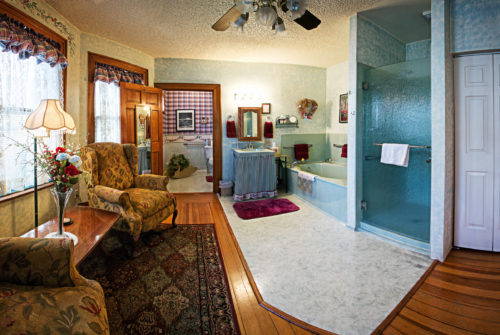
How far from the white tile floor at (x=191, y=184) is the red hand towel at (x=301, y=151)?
1.93 meters

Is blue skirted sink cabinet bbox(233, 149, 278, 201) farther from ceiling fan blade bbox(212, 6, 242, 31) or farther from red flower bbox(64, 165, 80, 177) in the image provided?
red flower bbox(64, 165, 80, 177)

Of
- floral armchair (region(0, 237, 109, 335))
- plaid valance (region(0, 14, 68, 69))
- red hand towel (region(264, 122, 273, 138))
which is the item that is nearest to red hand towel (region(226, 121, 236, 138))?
red hand towel (region(264, 122, 273, 138))

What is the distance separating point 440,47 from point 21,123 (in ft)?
12.9

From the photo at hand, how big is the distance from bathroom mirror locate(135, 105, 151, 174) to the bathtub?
260 cm

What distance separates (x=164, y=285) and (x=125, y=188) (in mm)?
1517

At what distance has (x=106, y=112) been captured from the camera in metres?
3.90

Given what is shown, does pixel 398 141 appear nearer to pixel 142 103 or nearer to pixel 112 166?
pixel 112 166

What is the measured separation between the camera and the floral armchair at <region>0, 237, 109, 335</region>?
2.87ft

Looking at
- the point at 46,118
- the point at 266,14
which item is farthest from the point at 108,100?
the point at 266,14

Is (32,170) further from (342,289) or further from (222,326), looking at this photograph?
(342,289)

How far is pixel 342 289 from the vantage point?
191 centimetres

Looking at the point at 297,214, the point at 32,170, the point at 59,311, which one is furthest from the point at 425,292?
the point at 32,170

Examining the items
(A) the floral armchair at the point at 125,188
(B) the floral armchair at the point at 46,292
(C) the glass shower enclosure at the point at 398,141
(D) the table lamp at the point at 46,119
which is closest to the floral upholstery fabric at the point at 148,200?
(A) the floral armchair at the point at 125,188

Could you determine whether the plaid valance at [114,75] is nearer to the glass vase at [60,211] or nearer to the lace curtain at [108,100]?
the lace curtain at [108,100]
